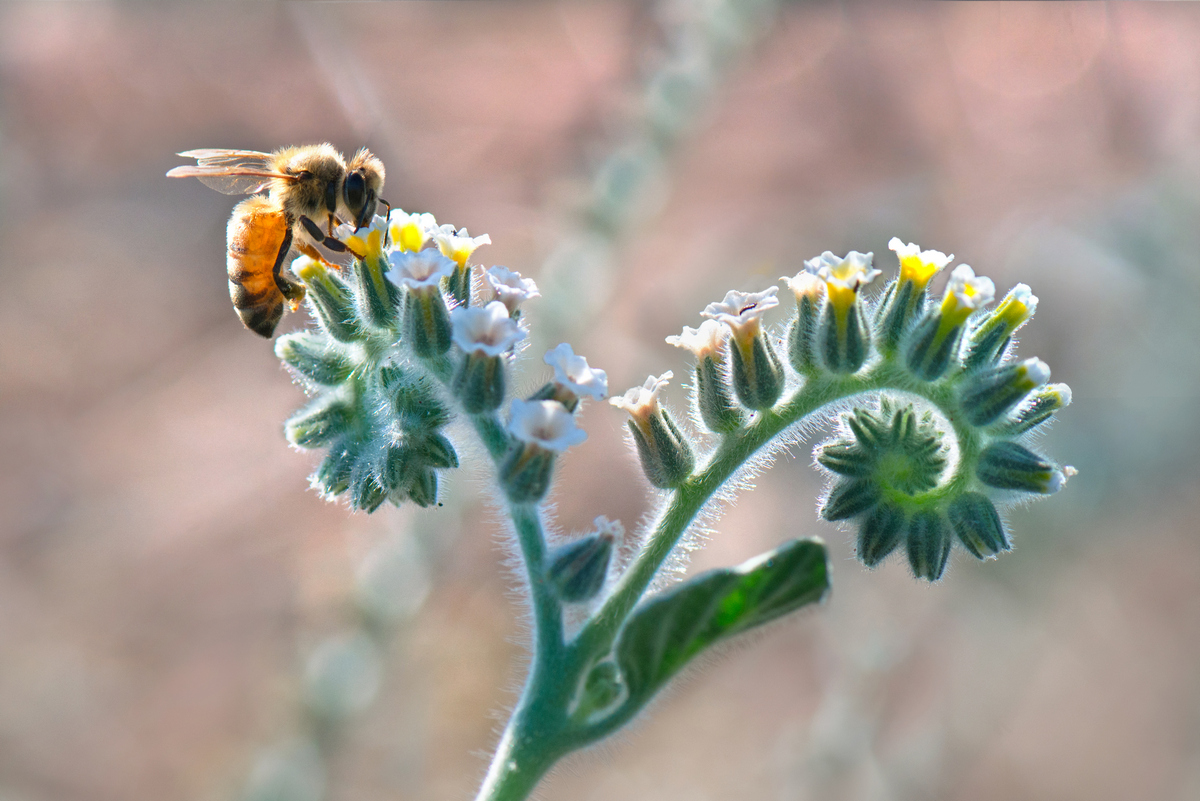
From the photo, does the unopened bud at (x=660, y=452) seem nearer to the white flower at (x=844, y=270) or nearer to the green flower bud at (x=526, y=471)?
the green flower bud at (x=526, y=471)

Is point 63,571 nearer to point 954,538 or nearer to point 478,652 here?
point 478,652

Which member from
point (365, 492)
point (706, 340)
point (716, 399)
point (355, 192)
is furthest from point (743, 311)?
point (355, 192)

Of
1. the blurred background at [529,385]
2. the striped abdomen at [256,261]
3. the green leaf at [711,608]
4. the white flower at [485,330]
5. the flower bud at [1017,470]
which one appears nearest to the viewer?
the green leaf at [711,608]

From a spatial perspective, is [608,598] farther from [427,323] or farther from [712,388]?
[427,323]

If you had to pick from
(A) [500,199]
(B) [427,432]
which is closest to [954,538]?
(B) [427,432]

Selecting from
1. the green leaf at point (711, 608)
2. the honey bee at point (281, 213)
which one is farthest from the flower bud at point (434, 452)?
the honey bee at point (281, 213)

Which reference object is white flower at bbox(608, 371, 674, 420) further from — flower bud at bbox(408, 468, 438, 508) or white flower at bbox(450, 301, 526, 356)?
flower bud at bbox(408, 468, 438, 508)

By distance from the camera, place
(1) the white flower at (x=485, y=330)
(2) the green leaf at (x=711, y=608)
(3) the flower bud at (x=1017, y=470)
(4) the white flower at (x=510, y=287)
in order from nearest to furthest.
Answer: (2) the green leaf at (x=711, y=608) < (1) the white flower at (x=485, y=330) < (3) the flower bud at (x=1017, y=470) < (4) the white flower at (x=510, y=287)
